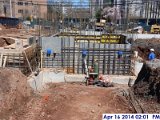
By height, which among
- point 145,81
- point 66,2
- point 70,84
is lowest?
point 70,84

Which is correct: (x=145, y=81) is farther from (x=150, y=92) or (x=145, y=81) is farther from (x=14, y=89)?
(x=14, y=89)

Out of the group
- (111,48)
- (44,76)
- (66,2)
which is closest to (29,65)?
(44,76)

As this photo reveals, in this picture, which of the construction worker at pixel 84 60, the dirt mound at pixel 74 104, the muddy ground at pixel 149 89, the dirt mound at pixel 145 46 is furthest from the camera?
the dirt mound at pixel 145 46

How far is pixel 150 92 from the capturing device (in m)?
10.0

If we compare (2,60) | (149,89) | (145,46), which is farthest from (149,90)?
(145,46)

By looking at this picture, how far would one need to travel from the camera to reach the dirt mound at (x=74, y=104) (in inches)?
357

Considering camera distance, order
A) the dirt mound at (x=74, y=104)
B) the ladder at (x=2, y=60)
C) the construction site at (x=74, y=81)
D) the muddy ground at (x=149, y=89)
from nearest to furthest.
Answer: the dirt mound at (x=74, y=104) < the construction site at (x=74, y=81) < the muddy ground at (x=149, y=89) < the ladder at (x=2, y=60)

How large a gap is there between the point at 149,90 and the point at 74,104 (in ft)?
9.44

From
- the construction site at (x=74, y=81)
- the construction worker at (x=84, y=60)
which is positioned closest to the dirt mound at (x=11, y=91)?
the construction site at (x=74, y=81)

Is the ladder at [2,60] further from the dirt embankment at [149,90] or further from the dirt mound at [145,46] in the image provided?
the dirt mound at [145,46]

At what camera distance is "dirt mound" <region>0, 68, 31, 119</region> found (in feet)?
28.2

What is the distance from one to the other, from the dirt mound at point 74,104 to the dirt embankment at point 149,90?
575mm

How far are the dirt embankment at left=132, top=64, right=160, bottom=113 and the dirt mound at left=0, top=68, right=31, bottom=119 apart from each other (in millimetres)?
4296

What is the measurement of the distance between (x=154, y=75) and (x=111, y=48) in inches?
187
